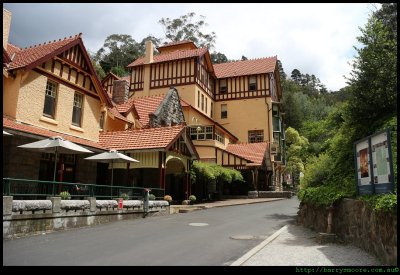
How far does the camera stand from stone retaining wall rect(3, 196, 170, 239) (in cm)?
975

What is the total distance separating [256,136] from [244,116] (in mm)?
3095

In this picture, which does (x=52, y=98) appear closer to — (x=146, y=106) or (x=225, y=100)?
(x=146, y=106)

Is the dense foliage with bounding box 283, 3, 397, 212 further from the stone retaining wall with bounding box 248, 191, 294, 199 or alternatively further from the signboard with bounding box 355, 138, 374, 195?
the stone retaining wall with bounding box 248, 191, 294, 199

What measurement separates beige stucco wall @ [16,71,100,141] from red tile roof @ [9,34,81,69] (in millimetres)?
612

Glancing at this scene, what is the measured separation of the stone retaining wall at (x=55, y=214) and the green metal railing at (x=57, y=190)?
41 centimetres

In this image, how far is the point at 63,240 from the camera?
966cm

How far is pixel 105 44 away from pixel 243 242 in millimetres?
74222

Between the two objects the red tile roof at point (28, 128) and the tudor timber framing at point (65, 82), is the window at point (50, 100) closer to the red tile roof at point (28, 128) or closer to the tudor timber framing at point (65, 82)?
the tudor timber framing at point (65, 82)

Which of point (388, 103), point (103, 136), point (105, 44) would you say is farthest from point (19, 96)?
point (105, 44)

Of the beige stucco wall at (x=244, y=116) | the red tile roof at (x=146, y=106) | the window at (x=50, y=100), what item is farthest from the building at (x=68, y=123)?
the beige stucco wall at (x=244, y=116)

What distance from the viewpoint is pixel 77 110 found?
1808 centimetres

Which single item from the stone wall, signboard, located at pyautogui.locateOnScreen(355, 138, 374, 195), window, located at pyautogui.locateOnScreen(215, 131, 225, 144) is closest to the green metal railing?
the stone wall

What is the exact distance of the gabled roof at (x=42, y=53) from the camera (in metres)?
14.9

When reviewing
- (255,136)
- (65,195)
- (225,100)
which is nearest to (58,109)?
(65,195)
